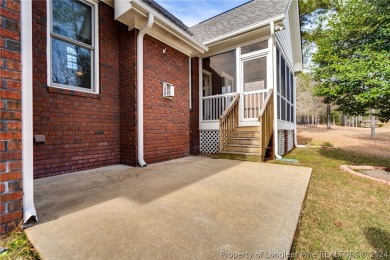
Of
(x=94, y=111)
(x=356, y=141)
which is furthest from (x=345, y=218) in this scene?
(x=356, y=141)

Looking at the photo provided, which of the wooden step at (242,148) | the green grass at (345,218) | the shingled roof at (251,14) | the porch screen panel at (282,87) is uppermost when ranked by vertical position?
the shingled roof at (251,14)

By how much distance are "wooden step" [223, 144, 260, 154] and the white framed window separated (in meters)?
3.84

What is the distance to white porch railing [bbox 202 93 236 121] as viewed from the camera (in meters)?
6.82

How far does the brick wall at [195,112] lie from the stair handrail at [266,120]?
2.64m

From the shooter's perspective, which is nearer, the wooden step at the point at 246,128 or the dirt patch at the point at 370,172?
the dirt patch at the point at 370,172

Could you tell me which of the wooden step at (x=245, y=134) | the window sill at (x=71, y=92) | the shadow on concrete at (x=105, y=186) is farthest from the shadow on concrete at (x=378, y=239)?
the window sill at (x=71, y=92)

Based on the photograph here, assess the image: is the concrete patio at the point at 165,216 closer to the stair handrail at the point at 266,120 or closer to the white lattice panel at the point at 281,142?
the stair handrail at the point at 266,120

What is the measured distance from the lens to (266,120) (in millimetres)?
5391

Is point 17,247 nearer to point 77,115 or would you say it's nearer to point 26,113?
point 26,113

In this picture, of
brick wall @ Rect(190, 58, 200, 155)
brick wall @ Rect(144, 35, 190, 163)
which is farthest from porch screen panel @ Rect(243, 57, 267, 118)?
brick wall @ Rect(144, 35, 190, 163)

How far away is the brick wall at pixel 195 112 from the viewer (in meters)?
6.97

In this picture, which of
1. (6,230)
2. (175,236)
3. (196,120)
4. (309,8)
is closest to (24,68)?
(6,230)

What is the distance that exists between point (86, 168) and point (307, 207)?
4.12 metres

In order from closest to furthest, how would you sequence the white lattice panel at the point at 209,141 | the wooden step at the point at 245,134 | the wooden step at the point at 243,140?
the wooden step at the point at 243,140, the wooden step at the point at 245,134, the white lattice panel at the point at 209,141
